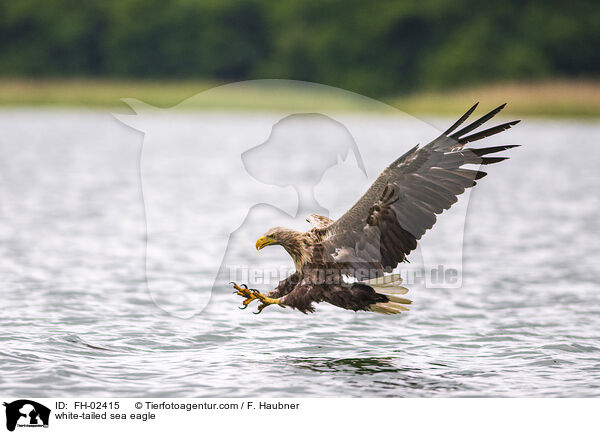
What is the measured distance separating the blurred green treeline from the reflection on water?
3933cm

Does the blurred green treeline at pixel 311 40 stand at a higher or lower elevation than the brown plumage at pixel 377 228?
higher

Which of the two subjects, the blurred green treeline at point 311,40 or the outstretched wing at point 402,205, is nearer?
the outstretched wing at point 402,205

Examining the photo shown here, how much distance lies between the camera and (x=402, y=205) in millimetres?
6992

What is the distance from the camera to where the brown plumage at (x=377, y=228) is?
22.5ft

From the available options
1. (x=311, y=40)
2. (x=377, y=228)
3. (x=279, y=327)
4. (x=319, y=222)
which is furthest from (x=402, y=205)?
(x=311, y=40)

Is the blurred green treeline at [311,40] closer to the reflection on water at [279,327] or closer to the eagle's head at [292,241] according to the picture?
the reflection on water at [279,327]
